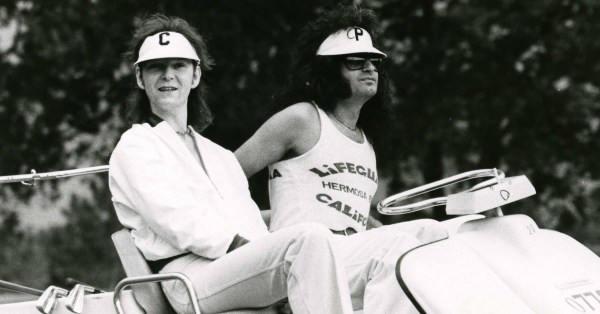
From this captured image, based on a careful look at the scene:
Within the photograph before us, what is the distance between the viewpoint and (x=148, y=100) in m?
4.50

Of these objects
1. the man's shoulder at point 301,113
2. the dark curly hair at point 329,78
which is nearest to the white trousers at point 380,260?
the man's shoulder at point 301,113

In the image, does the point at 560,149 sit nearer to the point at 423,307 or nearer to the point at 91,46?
the point at 91,46

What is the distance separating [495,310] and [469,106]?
5.38m

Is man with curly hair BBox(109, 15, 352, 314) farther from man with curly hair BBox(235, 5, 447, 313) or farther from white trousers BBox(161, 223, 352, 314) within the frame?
man with curly hair BBox(235, 5, 447, 313)

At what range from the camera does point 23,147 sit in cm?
897

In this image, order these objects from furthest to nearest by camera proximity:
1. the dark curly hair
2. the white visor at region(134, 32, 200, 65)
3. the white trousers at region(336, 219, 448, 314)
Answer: the dark curly hair → the white visor at region(134, 32, 200, 65) → the white trousers at region(336, 219, 448, 314)

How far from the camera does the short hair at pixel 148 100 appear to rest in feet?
14.8

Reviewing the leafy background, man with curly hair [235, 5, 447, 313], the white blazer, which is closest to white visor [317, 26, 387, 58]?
man with curly hair [235, 5, 447, 313]

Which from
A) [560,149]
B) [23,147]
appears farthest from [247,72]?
[560,149]

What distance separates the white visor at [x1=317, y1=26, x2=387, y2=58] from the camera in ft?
16.1

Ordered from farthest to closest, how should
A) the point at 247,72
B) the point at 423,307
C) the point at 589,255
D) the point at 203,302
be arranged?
1. the point at 247,72
2. the point at 589,255
3. the point at 203,302
4. the point at 423,307

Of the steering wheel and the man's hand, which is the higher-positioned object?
the steering wheel

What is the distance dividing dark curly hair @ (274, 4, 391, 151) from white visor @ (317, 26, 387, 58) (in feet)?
0.12

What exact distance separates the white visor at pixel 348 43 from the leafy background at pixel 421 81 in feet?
10.9
